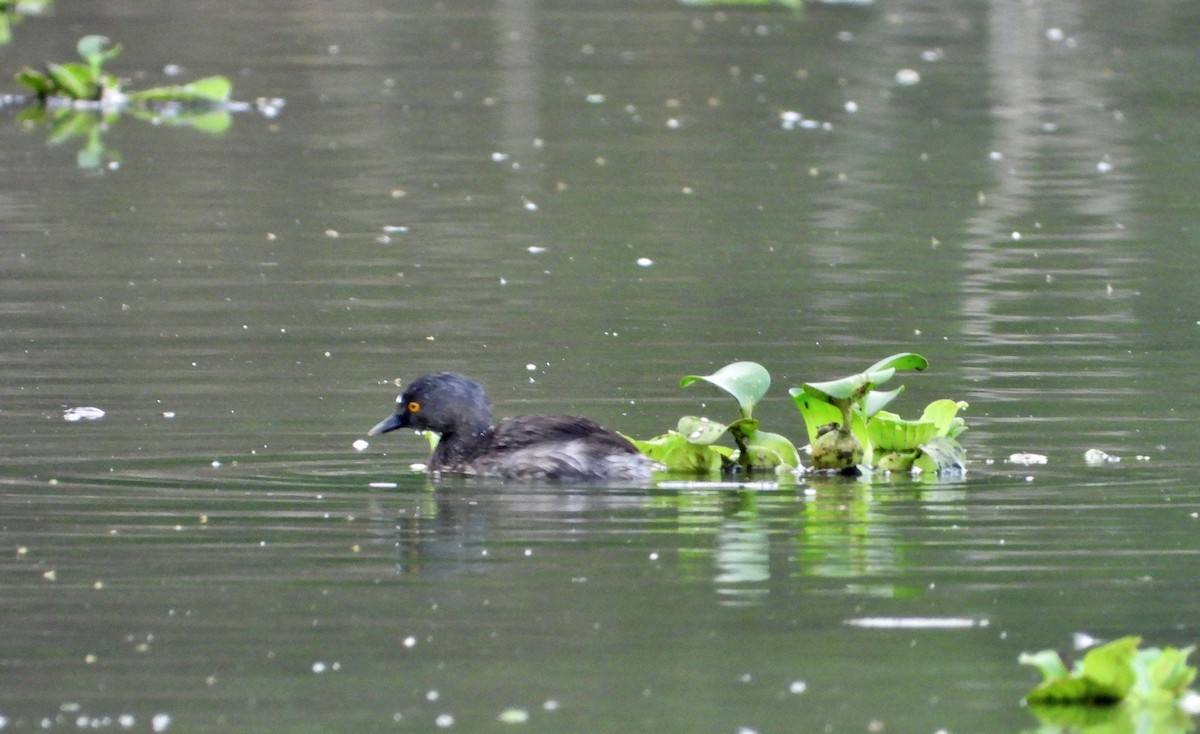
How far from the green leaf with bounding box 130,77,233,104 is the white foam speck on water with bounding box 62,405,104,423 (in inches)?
522

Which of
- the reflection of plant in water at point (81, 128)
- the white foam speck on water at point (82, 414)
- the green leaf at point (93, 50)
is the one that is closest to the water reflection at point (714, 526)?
the white foam speck on water at point (82, 414)

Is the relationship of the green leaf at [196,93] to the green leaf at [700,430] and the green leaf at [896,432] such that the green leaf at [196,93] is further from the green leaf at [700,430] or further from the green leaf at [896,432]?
the green leaf at [896,432]

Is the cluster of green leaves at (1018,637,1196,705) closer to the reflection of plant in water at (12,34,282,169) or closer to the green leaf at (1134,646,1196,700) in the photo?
the green leaf at (1134,646,1196,700)

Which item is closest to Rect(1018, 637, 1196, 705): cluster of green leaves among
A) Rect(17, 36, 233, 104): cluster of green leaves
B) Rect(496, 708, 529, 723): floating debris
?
Rect(496, 708, 529, 723): floating debris

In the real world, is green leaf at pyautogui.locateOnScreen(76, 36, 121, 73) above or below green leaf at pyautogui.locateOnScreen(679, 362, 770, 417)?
above

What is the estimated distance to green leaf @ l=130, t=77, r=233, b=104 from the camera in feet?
78.5

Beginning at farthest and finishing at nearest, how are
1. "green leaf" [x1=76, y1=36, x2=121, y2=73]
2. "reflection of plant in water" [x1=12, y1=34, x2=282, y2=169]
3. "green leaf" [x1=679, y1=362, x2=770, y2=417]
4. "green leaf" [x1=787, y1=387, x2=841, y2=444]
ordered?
"reflection of plant in water" [x1=12, y1=34, x2=282, y2=169] → "green leaf" [x1=76, y1=36, x2=121, y2=73] → "green leaf" [x1=787, y1=387, x2=841, y2=444] → "green leaf" [x1=679, y1=362, x2=770, y2=417]

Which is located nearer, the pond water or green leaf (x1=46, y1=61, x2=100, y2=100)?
the pond water

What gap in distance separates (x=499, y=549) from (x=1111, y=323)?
5850 millimetres

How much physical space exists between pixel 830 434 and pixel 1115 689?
3.56 meters

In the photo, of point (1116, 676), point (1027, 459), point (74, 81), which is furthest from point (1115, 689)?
point (74, 81)

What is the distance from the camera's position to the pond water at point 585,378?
273 inches

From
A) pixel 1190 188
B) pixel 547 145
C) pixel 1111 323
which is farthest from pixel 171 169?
pixel 1111 323

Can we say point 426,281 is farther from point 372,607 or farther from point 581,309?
point 372,607
